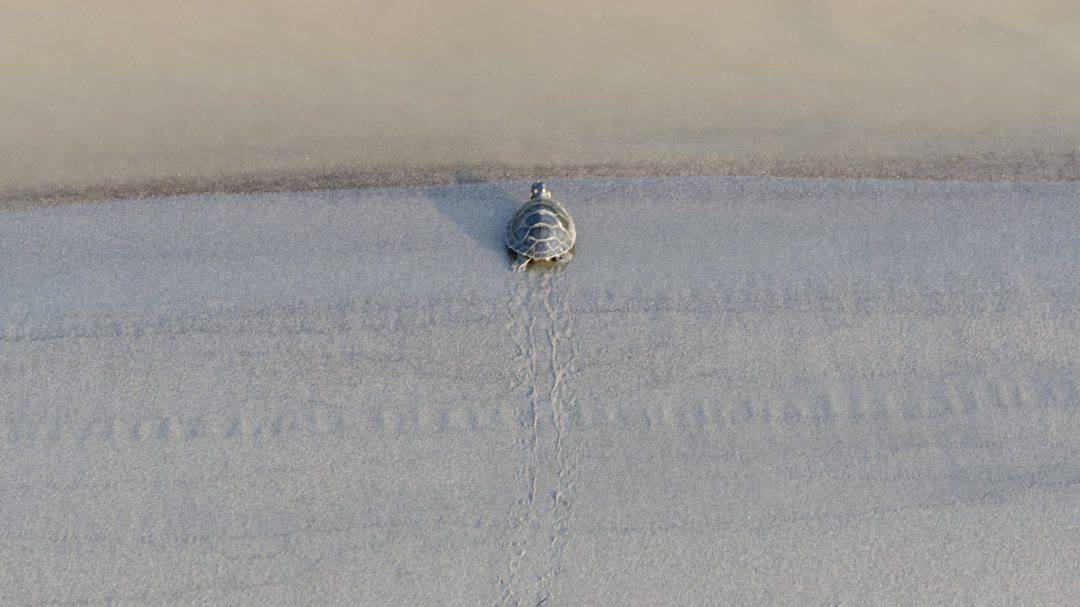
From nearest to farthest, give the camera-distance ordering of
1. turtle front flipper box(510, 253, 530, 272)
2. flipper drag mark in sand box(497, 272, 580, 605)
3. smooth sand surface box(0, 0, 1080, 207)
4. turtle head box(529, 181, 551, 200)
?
flipper drag mark in sand box(497, 272, 580, 605) < turtle front flipper box(510, 253, 530, 272) < turtle head box(529, 181, 551, 200) < smooth sand surface box(0, 0, 1080, 207)

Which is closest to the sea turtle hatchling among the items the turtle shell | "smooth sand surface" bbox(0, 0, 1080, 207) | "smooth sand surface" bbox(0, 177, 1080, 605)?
the turtle shell

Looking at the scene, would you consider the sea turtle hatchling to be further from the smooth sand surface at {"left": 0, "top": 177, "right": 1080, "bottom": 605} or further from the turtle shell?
the smooth sand surface at {"left": 0, "top": 177, "right": 1080, "bottom": 605}

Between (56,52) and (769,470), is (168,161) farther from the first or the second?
(769,470)

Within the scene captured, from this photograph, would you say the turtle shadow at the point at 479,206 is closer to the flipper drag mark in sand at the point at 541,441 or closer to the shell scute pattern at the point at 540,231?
the shell scute pattern at the point at 540,231

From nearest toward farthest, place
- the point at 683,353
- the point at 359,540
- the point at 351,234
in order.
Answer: the point at 359,540, the point at 683,353, the point at 351,234

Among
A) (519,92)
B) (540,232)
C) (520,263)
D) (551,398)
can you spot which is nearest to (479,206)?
(520,263)

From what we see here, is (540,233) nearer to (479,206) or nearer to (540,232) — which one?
(540,232)

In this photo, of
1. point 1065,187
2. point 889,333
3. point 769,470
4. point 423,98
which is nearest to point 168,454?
point 423,98
